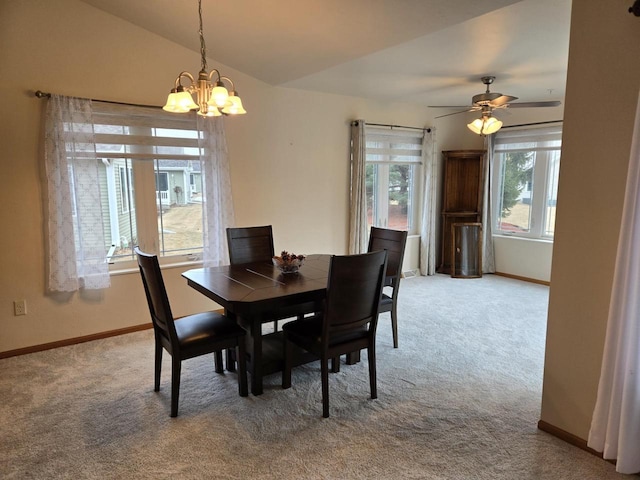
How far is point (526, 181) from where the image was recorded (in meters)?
5.98

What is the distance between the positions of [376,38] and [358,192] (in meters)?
2.48

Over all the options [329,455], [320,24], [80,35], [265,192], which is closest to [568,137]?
[320,24]

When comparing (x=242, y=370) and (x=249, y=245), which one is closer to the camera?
(x=242, y=370)

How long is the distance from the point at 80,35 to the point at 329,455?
378 centimetres

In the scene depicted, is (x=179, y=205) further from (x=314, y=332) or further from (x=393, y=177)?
(x=393, y=177)

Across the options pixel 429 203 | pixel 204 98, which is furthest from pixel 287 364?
pixel 429 203

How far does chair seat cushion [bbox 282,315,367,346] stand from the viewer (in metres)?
2.58

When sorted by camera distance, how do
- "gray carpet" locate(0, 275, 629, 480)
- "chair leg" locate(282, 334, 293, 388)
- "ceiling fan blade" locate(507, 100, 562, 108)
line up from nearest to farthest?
"gray carpet" locate(0, 275, 629, 480) → "chair leg" locate(282, 334, 293, 388) → "ceiling fan blade" locate(507, 100, 562, 108)

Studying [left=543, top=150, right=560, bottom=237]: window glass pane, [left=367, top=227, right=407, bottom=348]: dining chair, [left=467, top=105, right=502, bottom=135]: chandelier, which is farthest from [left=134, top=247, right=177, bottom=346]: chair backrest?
[left=543, top=150, right=560, bottom=237]: window glass pane

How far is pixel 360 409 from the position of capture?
2.62 metres

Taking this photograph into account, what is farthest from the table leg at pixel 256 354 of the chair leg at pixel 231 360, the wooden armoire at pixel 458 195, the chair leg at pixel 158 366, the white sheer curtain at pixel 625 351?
the wooden armoire at pixel 458 195

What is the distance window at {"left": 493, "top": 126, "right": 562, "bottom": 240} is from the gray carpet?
2.84 meters

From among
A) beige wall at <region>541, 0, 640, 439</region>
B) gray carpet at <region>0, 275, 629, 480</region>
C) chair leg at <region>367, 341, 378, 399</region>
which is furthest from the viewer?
chair leg at <region>367, 341, 378, 399</region>

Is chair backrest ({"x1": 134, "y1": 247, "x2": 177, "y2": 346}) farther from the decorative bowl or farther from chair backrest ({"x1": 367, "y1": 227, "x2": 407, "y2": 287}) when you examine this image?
chair backrest ({"x1": 367, "y1": 227, "x2": 407, "y2": 287})
